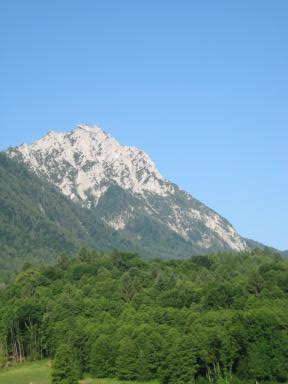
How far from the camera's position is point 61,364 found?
415 feet

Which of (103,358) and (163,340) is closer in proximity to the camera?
(163,340)

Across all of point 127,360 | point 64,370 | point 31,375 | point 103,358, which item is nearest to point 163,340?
point 127,360

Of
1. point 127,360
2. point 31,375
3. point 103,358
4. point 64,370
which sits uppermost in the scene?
point 103,358

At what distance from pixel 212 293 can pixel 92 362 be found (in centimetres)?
4601

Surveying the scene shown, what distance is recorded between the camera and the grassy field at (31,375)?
142125mm

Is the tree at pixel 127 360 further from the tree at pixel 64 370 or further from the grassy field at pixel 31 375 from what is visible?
the tree at pixel 64 370

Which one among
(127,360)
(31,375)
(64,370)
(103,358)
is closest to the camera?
(64,370)

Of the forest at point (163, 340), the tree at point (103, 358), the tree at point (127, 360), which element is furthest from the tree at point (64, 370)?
the tree at point (103, 358)

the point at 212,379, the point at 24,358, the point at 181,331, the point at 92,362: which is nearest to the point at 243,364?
the point at 212,379

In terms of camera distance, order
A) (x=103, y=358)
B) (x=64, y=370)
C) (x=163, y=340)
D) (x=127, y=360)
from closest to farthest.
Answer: (x=64, y=370) → (x=163, y=340) → (x=127, y=360) → (x=103, y=358)

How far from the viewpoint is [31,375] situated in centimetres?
15375

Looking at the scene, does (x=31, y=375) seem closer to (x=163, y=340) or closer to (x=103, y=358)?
(x=103, y=358)

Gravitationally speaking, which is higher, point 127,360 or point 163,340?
point 163,340

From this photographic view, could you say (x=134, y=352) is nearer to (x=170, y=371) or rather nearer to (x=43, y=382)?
(x=170, y=371)
